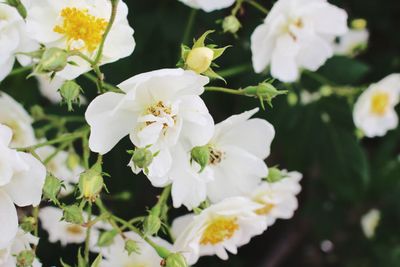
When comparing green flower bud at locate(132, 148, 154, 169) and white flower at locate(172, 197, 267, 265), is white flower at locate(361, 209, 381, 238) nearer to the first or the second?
white flower at locate(172, 197, 267, 265)

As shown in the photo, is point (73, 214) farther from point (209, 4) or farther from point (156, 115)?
point (209, 4)

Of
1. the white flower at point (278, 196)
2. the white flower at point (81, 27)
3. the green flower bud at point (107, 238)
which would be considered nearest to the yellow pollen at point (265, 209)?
the white flower at point (278, 196)

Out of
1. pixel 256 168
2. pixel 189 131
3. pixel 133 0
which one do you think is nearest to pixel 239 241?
pixel 256 168

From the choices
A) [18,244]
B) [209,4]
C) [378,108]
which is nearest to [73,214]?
[18,244]

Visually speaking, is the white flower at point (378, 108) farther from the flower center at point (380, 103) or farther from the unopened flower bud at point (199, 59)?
the unopened flower bud at point (199, 59)

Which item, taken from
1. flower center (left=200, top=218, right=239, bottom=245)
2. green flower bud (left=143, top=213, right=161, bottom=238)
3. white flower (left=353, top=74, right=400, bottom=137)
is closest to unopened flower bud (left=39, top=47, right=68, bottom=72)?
green flower bud (left=143, top=213, right=161, bottom=238)

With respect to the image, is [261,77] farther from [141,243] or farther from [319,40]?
[141,243]
